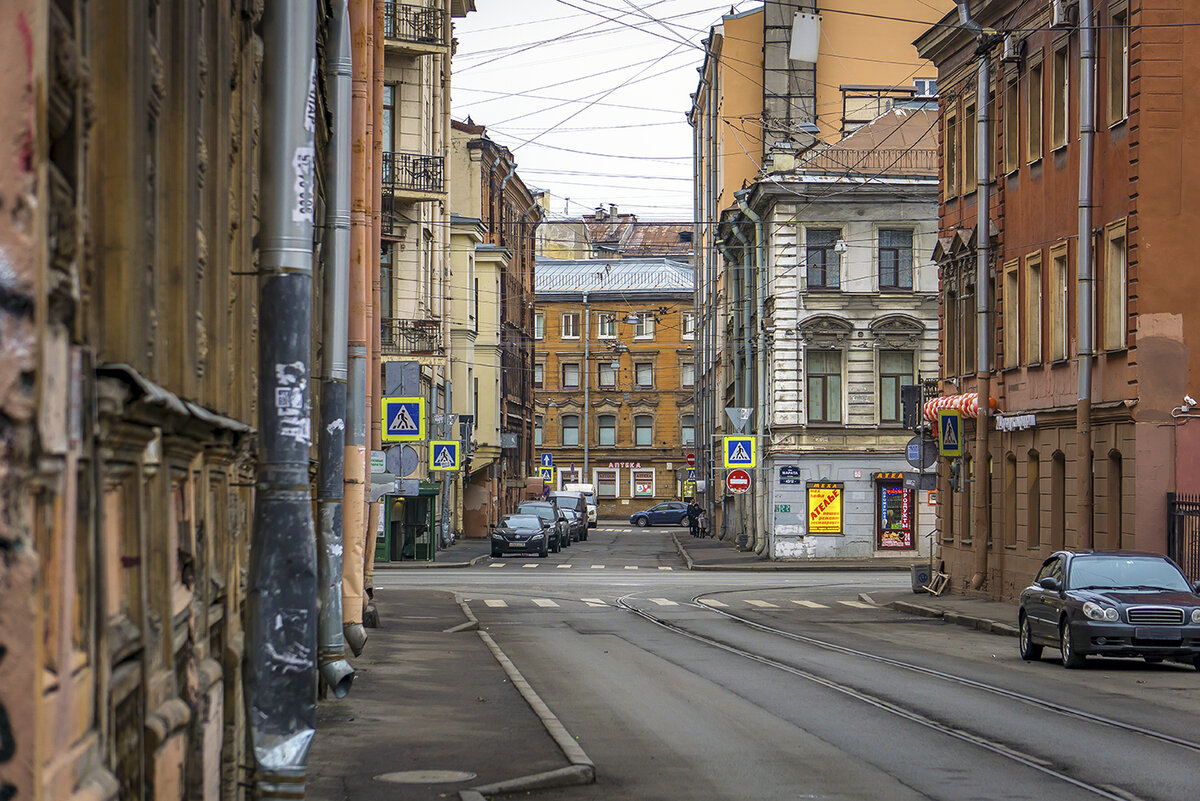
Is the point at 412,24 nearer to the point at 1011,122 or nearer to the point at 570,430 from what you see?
the point at 1011,122

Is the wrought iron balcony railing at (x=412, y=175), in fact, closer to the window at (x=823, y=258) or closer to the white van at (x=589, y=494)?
the window at (x=823, y=258)

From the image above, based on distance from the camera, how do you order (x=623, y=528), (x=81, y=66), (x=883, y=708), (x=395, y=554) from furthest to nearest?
(x=623, y=528)
(x=395, y=554)
(x=883, y=708)
(x=81, y=66)

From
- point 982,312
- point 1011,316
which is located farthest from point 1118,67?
point 982,312

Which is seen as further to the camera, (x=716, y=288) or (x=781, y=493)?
(x=716, y=288)

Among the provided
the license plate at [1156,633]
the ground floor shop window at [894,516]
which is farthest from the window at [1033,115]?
the ground floor shop window at [894,516]

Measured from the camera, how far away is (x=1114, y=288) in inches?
1148

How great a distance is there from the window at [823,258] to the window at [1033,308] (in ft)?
63.3

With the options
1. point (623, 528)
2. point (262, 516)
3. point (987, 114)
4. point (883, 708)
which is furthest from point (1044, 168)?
point (623, 528)

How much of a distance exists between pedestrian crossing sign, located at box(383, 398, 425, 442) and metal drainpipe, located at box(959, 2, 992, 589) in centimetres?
1189

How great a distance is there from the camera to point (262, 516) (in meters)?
7.36

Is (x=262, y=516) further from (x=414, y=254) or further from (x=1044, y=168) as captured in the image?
(x=414, y=254)

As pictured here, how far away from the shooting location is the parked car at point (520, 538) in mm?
56094

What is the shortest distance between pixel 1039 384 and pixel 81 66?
3033 centimetres

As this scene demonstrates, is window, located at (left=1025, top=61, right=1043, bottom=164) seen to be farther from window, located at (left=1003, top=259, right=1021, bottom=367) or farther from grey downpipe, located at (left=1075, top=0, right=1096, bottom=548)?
grey downpipe, located at (left=1075, top=0, right=1096, bottom=548)
